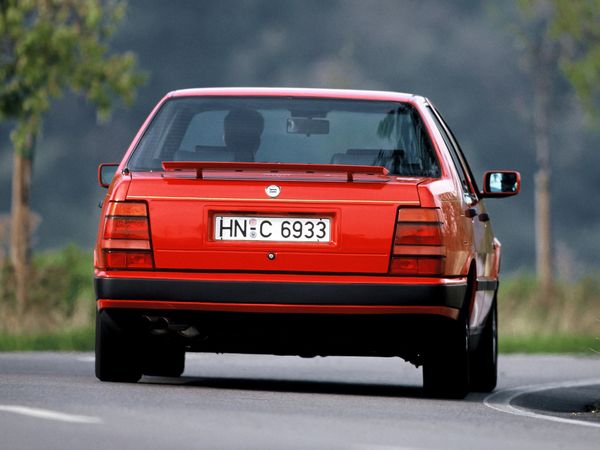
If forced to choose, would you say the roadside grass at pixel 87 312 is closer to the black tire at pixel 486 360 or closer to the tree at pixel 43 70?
the tree at pixel 43 70

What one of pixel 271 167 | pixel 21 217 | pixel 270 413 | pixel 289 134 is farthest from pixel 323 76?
pixel 270 413

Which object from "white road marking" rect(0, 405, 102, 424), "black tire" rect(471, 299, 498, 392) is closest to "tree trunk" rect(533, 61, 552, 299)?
"black tire" rect(471, 299, 498, 392)

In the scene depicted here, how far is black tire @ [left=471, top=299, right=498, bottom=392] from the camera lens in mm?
13062

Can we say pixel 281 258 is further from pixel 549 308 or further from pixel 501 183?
pixel 549 308

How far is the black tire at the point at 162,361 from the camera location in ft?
41.1

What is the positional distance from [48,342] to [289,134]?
760 centimetres

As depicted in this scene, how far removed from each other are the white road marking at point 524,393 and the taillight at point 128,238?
7.28 feet

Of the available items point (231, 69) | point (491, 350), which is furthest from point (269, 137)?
point (231, 69)

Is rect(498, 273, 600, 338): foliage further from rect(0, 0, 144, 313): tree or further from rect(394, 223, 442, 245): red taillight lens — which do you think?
rect(394, 223, 442, 245): red taillight lens

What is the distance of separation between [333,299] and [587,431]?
1.66 meters

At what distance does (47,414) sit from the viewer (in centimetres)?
900

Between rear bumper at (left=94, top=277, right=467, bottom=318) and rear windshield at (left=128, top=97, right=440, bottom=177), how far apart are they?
2.81ft

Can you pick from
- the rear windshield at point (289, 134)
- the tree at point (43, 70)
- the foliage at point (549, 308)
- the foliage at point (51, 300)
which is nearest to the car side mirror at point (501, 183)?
the rear windshield at point (289, 134)

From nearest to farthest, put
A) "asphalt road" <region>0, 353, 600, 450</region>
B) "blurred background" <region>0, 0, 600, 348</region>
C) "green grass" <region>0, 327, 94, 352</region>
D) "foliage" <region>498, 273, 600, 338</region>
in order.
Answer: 1. "asphalt road" <region>0, 353, 600, 450</region>
2. "green grass" <region>0, 327, 94, 352</region>
3. "foliage" <region>498, 273, 600, 338</region>
4. "blurred background" <region>0, 0, 600, 348</region>
